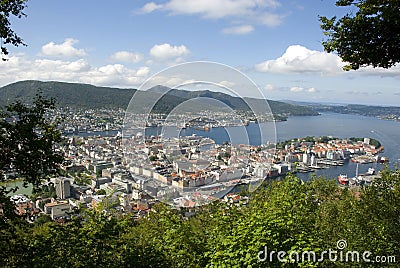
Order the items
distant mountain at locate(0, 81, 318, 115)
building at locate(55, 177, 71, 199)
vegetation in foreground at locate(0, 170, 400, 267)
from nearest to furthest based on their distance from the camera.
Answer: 1. vegetation in foreground at locate(0, 170, 400, 267)
2. distant mountain at locate(0, 81, 318, 115)
3. building at locate(55, 177, 71, 199)

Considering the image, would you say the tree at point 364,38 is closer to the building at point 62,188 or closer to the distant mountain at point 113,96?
the distant mountain at point 113,96

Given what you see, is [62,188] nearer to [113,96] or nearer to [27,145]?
[27,145]

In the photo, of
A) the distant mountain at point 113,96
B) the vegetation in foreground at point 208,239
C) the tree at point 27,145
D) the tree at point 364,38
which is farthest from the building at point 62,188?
the tree at point 364,38

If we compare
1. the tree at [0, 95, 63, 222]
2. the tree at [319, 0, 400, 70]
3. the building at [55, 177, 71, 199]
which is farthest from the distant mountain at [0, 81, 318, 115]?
the building at [55, 177, 71, 199]

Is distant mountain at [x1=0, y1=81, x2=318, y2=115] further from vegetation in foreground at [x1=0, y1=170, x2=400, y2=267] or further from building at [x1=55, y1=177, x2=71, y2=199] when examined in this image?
building at [x1=55, y1=177, x2=71, y2=199]

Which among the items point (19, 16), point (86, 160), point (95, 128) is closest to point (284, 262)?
point (19, 16)

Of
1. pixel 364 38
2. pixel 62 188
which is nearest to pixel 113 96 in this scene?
pixel 62 188
